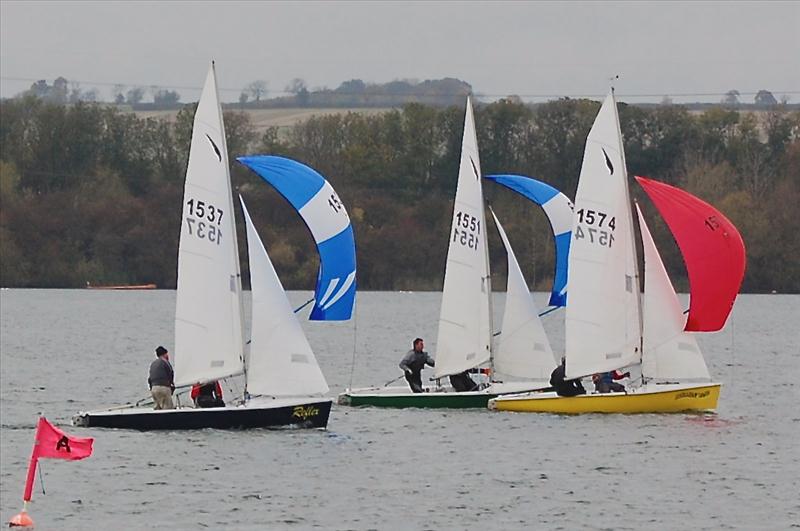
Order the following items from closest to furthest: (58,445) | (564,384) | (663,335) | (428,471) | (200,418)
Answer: (58,445) < (428,471) < (200,418) < (663,335) < (564,384)

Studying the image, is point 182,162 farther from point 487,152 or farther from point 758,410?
point 758,410

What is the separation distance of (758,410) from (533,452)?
31.4ft

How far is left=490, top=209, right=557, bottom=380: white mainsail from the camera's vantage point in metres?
34.6

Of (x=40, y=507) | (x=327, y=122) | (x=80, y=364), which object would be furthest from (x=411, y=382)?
(x=327, y=122)

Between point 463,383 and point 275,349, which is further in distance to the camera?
point 463,383

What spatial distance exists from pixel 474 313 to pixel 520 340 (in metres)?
0.98

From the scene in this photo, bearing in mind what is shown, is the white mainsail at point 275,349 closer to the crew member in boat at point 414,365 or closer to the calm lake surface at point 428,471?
the calm lake surface at point 428,471

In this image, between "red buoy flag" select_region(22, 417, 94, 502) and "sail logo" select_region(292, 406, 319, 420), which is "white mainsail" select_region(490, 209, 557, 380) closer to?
"sail logo" select_region(292, 406, 319, 420)

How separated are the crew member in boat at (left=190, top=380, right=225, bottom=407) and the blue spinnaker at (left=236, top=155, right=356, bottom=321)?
7.56 ft

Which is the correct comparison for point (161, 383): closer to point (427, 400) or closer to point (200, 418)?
point (200, 418)

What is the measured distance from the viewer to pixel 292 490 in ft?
80.1

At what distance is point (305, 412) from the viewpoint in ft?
93.5

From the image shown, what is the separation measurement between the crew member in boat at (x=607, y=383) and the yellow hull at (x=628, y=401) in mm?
289

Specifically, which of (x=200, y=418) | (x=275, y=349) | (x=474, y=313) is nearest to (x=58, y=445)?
(x=200, y=418)
